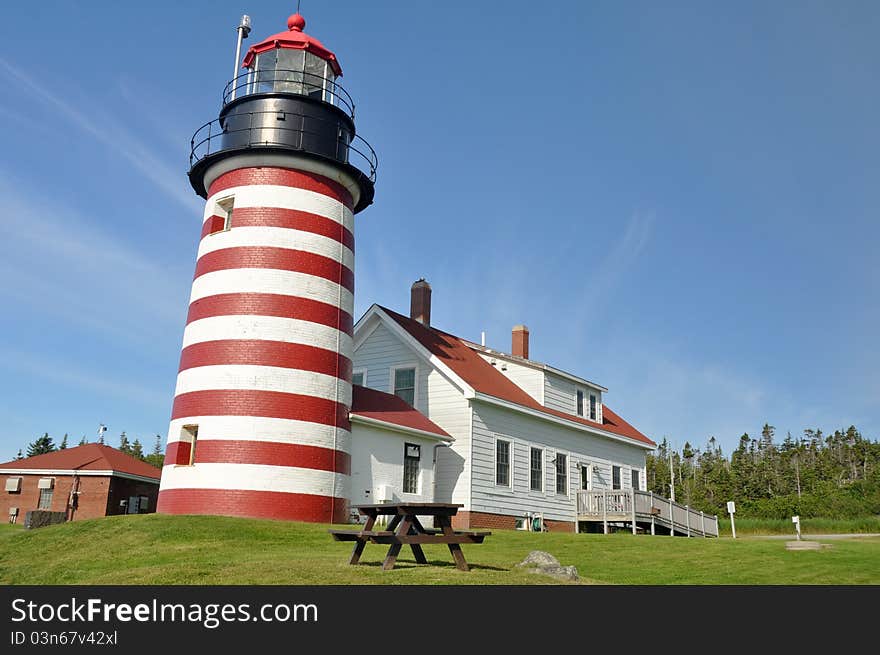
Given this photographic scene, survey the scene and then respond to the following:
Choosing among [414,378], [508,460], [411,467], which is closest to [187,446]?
[411,467]

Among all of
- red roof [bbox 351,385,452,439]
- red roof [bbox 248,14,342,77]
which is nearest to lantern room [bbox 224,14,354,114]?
red roof [bbox 248,14,342,77]

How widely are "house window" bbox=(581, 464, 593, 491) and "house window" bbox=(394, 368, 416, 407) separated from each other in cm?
841

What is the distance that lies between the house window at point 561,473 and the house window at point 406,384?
6464mm

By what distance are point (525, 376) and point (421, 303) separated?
5061 mm

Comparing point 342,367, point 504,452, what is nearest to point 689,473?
point 504,452

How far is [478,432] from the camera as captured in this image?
2595 cm

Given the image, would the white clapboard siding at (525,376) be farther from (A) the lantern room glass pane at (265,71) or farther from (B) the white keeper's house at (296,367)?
(A) the lantern room glass pane at (265,71)

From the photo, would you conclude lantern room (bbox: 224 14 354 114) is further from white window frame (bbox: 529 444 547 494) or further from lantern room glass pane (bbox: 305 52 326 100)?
white window frame (bbox: 529 444 547 494)

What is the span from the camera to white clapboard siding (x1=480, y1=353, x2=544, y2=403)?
30047 mm

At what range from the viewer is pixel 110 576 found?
37.4 feet
